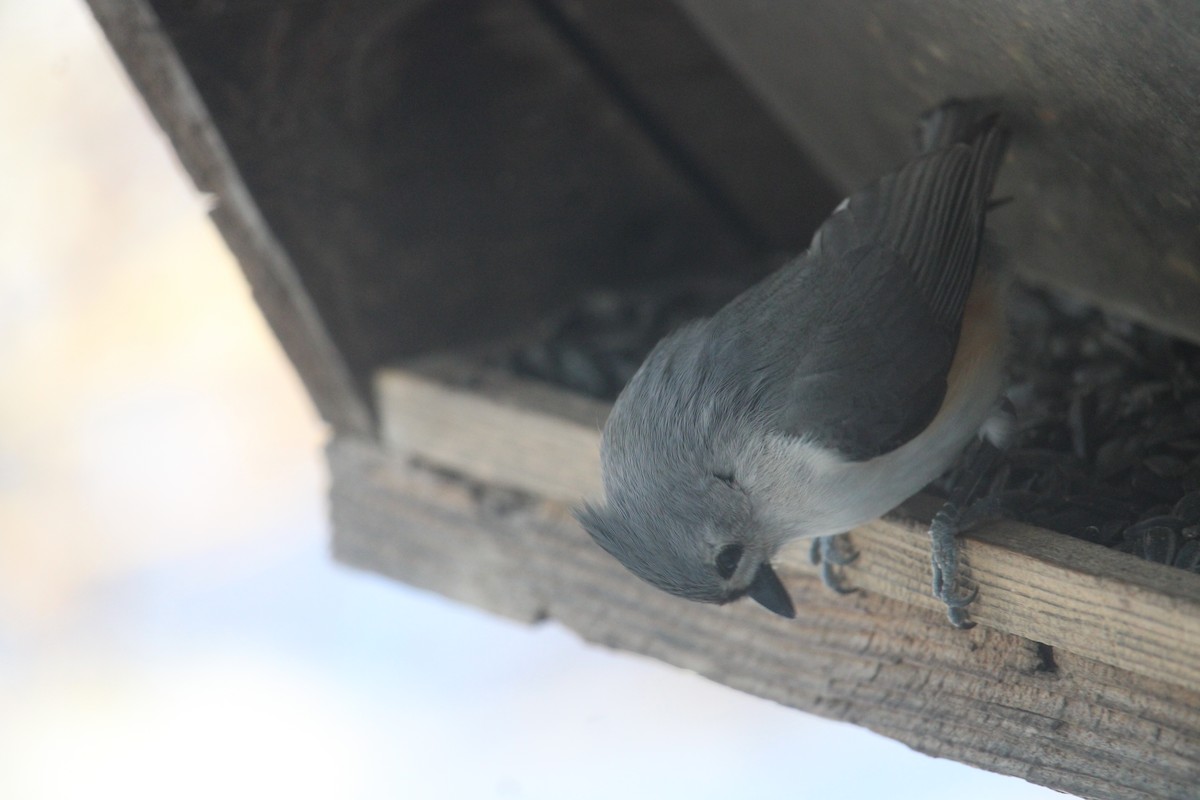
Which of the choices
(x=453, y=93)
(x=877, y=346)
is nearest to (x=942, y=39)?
(x=877, y=346)

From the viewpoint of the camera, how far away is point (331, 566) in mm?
3104

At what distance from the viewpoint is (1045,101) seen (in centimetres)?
201

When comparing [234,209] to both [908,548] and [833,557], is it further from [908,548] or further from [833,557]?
[908,548]

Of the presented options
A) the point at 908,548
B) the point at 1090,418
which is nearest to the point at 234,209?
the point at 908,548

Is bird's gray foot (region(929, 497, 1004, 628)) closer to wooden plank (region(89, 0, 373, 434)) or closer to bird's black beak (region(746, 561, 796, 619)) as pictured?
bird's black beak (region(746, 561, 796, 619))

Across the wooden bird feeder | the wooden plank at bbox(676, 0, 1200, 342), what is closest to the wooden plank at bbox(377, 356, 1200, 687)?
the wooden bird feeder

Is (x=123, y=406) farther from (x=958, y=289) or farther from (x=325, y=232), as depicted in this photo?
(x=958, y=289)

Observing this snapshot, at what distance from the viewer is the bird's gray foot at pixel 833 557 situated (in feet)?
6.83

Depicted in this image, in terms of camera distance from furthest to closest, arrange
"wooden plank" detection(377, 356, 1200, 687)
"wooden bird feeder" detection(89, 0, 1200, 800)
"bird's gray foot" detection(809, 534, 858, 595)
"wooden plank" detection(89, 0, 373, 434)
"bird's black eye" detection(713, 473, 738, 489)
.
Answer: "wooden plank" detection(89, 0, 373, 434) < "bird's gray foot" detection(809, 534, 858, 595) < "bird's black eye" detection(713, 473, 738, 489) < "wooden bird feeder" detection(89, 0, 1200, 800) < "wooden plank" detection(377, 356, 1200, 687)

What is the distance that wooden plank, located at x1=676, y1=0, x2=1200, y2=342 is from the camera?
167 cm

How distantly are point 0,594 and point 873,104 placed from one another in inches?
90.1

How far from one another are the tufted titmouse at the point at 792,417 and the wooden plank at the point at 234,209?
1023 millimetres

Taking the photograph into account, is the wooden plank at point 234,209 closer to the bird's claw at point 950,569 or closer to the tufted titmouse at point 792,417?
the tufted titmouse at point 792,417

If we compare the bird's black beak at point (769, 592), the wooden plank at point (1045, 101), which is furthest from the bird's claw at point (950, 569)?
the wooden plank at point (1045, 101)
